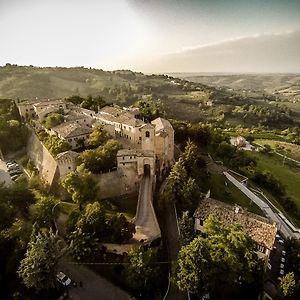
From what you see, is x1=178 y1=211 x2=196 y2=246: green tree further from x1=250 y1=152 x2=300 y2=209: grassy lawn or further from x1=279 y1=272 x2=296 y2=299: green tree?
x1=250 y1=152 x2=300 y2=209: grassy lawn

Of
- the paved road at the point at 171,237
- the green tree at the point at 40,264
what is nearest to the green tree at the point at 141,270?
the paved road at the point at 171,237

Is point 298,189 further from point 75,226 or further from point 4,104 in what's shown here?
point 4,104

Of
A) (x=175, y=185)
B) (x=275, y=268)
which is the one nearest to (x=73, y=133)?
(x=175, y=185)

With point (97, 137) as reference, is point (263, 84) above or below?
below

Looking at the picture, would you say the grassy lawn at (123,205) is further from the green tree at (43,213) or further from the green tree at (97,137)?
the green tree at (97,137)

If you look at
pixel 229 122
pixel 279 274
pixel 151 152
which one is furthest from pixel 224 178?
pixel 229 122

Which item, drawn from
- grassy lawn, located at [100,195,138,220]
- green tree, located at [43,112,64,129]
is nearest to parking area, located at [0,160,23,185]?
green tree, located at [43,112,64,129]

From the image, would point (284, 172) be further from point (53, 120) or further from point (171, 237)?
point (53, 120)
